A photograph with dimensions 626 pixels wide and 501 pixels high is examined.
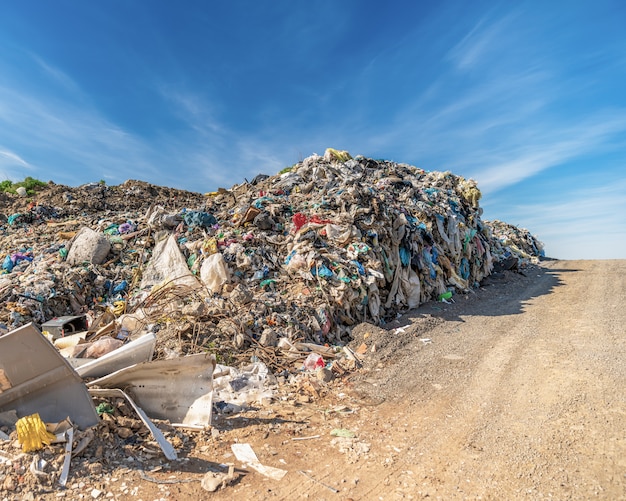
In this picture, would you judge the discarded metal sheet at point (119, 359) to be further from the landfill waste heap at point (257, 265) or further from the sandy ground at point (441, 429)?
the landfill waste heap at point (257, 265)

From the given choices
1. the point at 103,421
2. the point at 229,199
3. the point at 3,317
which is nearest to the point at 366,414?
the point at 103,421

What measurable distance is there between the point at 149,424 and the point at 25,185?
18.0 m

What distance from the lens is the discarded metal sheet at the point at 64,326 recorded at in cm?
563

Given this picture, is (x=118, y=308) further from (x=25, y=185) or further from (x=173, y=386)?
(x=25, y=185)

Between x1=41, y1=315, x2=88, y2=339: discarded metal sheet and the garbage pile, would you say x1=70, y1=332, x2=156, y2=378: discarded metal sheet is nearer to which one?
x1=41, y1=315, x2=88, y2=339: discarded metal sheet

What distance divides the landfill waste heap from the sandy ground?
3.84 ft

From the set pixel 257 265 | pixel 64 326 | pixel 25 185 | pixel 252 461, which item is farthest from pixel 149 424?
pixel 25 185

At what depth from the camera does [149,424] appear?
10.2 ft

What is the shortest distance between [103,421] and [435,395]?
345 centimetres

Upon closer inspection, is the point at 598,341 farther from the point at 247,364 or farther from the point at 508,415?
the point at 247,364

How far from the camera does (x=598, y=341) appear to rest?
19.0 feet

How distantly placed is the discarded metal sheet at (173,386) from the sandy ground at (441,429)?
0.96 ft

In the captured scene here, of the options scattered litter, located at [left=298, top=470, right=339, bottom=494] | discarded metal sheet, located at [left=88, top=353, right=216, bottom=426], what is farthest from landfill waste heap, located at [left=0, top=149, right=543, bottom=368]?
scattered litter, located at [left=298, top=470, right=339, bottom=494]

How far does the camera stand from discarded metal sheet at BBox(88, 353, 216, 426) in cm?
354
